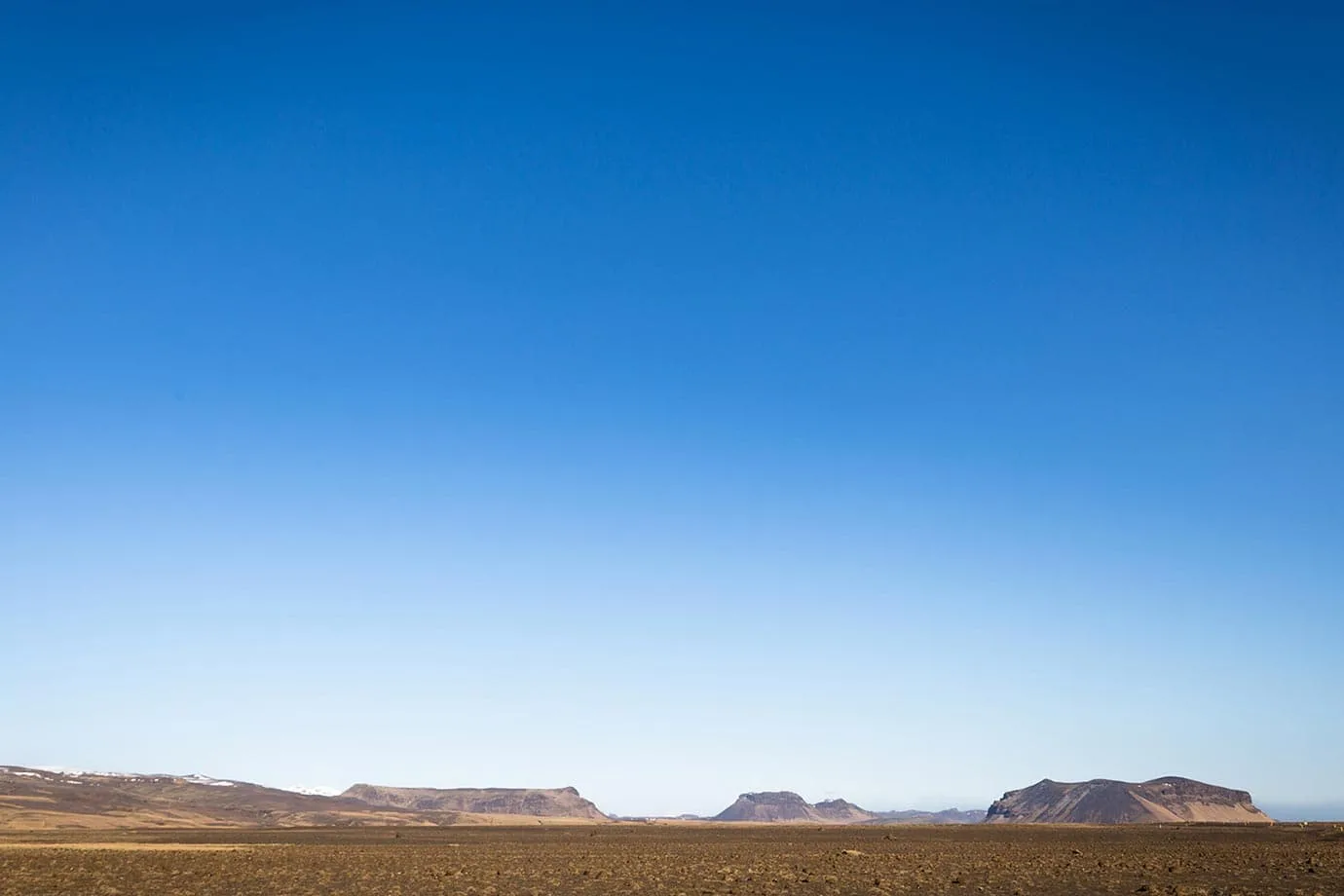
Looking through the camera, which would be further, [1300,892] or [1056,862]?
[1056,862]

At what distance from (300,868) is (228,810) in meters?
158

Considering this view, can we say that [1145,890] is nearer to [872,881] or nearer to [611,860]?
[872,881]

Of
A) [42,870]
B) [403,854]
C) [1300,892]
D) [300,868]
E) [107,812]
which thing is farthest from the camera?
[107,812]

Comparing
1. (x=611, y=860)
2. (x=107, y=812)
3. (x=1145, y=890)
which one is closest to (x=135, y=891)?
(x=611, y=860)

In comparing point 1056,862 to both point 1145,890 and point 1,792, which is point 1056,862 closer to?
point 1145,890

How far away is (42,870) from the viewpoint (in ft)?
130

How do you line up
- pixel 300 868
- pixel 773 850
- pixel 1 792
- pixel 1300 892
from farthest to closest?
pixel 1 792 → pixel 773 850 → pixel 300 868 → pixel 1300 892

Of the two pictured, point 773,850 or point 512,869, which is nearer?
point 512,869

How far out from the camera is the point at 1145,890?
31.7m

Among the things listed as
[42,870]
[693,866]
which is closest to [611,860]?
[693,866]

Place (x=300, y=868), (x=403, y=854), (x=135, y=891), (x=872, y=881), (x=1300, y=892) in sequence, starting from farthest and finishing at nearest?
(x=403, y=854) < (x=300, y=868) < (x=872, y=881) < (x=135, y=891) < (x=1300, y=892)

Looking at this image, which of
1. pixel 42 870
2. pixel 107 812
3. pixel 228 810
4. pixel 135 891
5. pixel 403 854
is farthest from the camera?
pixel 228 810

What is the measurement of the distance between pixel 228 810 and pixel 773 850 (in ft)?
509

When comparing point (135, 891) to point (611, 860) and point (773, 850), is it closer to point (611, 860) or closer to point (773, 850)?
point (611, 860)
